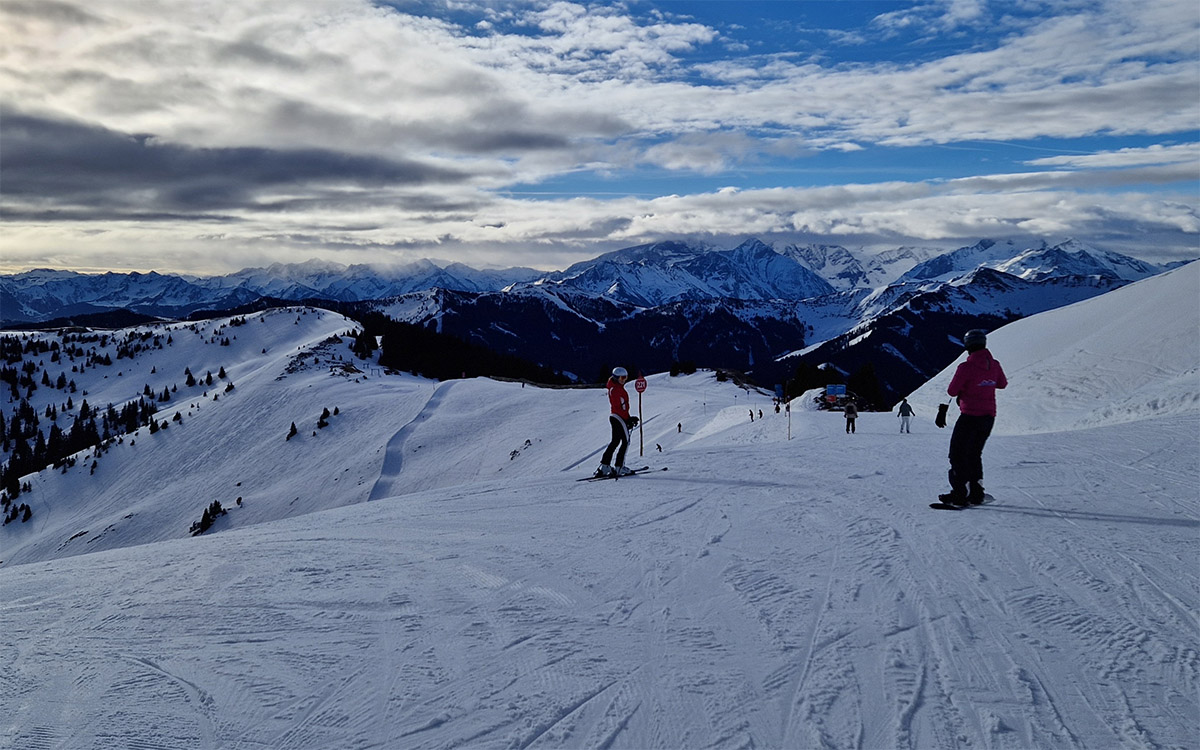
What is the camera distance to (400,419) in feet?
214

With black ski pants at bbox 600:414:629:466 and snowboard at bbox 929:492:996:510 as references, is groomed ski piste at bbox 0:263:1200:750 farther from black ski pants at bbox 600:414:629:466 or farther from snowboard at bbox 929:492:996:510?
black ski pants at bbox 600:414:629:466

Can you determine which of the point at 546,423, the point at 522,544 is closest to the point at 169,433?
the point at 546,423

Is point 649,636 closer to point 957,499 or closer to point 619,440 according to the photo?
point 957,499

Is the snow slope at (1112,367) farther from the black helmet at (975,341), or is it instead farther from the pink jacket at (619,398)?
the pink jacket at (619,398)

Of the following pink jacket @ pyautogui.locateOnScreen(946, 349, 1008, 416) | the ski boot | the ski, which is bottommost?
the ski

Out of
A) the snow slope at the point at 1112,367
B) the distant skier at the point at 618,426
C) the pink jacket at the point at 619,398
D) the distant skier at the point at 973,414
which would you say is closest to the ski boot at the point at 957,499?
the distant skier at the point at 973,414

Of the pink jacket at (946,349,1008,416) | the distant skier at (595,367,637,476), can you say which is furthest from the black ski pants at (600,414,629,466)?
the pink jacket at (946,349,1008,416)

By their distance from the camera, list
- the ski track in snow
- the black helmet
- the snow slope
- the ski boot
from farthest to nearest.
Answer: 1. the snow slope
2. the ski boot
3. the black helmet
4. the ski track in snow

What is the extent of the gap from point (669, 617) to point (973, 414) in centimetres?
640

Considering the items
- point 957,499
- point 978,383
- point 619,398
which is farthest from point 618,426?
point 978,383

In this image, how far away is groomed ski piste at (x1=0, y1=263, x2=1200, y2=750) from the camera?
4.48m

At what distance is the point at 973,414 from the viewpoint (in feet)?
32.2

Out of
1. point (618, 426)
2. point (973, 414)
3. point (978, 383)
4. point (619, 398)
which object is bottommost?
point (618, 426)

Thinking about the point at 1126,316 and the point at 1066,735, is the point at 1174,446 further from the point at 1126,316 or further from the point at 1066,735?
the point at 1126,316
